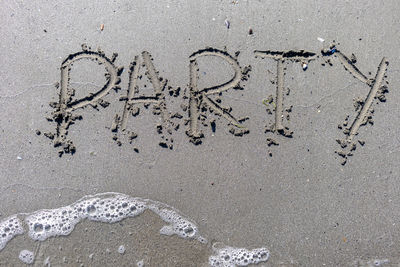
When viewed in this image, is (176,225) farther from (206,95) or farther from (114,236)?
(206,95)

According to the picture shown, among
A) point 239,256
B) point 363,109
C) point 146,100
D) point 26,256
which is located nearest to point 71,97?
point 146,100

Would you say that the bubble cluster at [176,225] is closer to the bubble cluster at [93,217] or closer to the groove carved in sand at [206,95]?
the bubble cluster at [93,217]

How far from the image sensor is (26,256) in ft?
8.82

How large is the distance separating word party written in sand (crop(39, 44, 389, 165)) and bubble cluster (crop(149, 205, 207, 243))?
0.66 meters

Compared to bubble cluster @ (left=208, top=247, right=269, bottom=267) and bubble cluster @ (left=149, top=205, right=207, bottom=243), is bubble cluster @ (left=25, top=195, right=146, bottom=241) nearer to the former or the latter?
bubble cluster @ (left=149, top=205, right=207, bottom=243)

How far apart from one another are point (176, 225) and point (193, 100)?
4.22 ft

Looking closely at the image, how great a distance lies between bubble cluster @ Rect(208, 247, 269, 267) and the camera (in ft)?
8.82

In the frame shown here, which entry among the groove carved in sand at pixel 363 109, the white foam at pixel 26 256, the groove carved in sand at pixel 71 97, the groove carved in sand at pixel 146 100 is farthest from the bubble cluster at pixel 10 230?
the groove carved in sand at pixel 363 109

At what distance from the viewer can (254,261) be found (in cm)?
269

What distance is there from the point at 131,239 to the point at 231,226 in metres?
1.02

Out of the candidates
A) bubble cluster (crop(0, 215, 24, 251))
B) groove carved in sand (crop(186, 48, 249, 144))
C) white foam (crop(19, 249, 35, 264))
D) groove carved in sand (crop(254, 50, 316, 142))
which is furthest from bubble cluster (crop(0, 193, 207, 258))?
groove carved in sand (crop(254, 50, 316, 142))

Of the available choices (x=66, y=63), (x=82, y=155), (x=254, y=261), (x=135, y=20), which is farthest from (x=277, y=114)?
(x=66, y=63)

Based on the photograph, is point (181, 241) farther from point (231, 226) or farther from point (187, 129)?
point (187, 129)

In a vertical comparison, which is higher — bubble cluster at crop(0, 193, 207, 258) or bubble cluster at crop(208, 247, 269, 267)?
bubble cluster at crop(0, 193, 207, 258)
